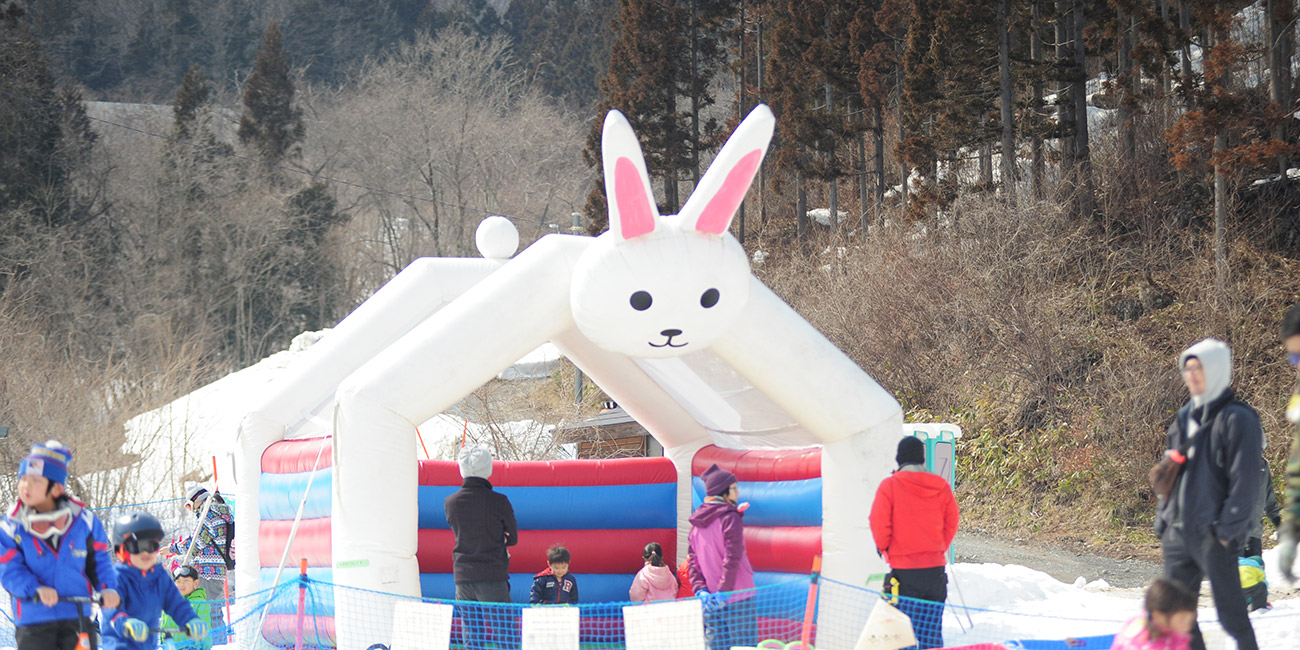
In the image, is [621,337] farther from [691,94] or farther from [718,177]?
[691,94]

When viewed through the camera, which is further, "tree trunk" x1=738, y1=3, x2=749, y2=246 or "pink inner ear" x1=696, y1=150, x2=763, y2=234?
"tree trunk" x1=738, y1=3, x2=749, y2=246

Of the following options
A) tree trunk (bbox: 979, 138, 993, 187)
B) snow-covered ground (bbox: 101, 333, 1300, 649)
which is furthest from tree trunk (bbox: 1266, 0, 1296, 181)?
snow-covered ground (bbox: 101, 333, 1300, 649)

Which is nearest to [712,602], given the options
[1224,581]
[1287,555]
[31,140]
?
[1224,581]

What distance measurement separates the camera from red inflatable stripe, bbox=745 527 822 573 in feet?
24.3

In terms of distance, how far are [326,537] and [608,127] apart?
3087 millimetres

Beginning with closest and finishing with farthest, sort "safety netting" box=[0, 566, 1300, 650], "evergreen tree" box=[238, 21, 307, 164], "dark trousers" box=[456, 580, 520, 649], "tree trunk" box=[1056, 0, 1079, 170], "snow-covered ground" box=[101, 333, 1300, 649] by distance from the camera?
"safety netting" box=[0, 566, 1300, 650], "dark trousers" box=[456, 580, 520, 649], "snow-covered ground" box=[101, 333, 1300, 649], "tree trunk" box=[1056, 0, 1079, 170], "evergreen tree" box=[238, 21, 307, 164]

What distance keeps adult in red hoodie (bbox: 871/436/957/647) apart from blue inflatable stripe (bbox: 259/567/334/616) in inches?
124

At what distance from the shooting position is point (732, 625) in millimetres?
6965

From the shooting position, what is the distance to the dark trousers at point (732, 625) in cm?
689

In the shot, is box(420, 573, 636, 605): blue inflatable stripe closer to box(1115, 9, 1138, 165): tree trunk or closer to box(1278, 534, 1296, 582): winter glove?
box(1278, 534, 1296, 582): winter glove

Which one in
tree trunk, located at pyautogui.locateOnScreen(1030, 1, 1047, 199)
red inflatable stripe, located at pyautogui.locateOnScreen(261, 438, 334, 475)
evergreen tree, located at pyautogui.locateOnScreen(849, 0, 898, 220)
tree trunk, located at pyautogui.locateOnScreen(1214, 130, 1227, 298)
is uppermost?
evergreen tree, located at pyautogui.locateOnScreen(849, 0, 898, 220)

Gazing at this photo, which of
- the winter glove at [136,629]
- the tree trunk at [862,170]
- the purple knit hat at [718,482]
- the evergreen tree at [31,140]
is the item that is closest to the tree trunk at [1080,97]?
the tree trunk at [862,170]

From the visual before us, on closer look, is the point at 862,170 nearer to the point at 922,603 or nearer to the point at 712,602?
the point at 712,602

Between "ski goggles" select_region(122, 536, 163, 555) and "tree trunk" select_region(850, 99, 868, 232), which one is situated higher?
"tree trunk" select_region(850, 99, 868, 232)
